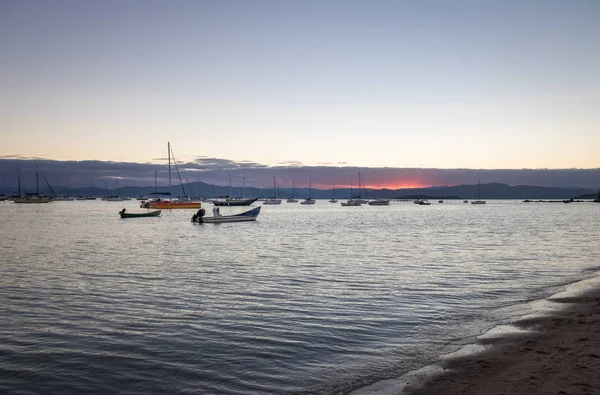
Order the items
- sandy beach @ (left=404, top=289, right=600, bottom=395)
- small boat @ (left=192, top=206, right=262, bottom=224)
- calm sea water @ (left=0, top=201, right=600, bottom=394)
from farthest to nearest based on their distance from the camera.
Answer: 1. small boat @ (left=192, top=206, right=262, bottom=224)
2. calm sea water @ (left=0, top=201, right=600, bottom=394)
3. sandy beach @ (left=404, top=289, right=600, bottom=395)

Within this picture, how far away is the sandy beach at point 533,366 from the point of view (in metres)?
8.39

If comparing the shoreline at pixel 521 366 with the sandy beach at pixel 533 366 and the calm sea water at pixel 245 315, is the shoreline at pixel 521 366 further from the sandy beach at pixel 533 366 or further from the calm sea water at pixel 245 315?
the calm sea water at pixel 245 315

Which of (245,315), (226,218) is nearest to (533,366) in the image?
(245,315)

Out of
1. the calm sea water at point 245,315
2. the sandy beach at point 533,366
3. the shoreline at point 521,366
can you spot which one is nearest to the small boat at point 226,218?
the calm sea water at point 245,315

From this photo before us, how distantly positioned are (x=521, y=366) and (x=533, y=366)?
0.79ft

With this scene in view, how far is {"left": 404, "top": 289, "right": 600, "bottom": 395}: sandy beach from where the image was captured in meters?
8.39

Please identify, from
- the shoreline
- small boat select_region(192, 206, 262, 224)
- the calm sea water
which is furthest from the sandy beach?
small boat select_region(192, 206, 262, 224)

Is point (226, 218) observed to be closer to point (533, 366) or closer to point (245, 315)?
point (245, 315)

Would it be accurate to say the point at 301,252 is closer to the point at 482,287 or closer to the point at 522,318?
the point at 482,287

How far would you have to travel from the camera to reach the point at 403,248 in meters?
38.8

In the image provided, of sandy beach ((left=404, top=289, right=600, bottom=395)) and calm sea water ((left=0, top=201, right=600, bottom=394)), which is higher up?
sandy beach ((left=404, top=289, right=600, bottom=395))

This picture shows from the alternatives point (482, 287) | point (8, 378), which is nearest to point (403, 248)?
point (482, 287)

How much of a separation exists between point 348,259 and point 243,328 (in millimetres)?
18112

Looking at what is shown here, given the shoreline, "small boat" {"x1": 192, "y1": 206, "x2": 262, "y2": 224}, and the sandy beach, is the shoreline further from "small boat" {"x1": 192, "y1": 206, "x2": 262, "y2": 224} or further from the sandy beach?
"small boat" {"x1": 192, "y1": 206, "x2": 262, "y2": 224}
